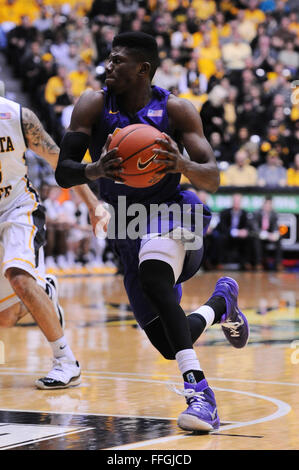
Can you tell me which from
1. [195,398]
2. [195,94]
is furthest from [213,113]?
[195,398]

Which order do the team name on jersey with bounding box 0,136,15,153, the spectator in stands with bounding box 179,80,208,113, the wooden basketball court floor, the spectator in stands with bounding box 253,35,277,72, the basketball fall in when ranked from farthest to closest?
the spectator in stands with bounding box 253,35,277,72 < the spectator in stands with bounding box 179,80,208,113 < the team name on jersey with bounding box 0,136,15,153 < the basketball < the wooden basketball court floor

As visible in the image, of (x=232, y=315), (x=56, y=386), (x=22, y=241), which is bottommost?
(x=56, y=386)

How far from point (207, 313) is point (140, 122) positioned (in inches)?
43.8

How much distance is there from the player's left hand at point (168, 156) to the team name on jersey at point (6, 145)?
5.88 feet

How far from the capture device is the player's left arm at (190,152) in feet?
13.7

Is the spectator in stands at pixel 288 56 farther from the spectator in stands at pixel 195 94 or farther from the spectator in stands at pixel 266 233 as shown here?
the spectator in stands at pixel 266 233

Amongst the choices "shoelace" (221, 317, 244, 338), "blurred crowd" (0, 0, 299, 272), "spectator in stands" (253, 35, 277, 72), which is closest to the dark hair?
"shoelace" (221, 317, 244, 338)

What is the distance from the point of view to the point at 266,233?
17219 mm

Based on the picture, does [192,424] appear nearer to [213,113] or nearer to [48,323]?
[48,323]

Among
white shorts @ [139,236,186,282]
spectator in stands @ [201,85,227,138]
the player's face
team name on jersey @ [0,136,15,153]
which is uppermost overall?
spectator in stands @ [201,85,227,138]

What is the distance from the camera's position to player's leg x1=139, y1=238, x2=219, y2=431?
13.8ft

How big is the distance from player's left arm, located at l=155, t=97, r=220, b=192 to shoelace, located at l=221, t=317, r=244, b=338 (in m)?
1.09

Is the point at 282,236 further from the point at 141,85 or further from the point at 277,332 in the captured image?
the point at 141,85

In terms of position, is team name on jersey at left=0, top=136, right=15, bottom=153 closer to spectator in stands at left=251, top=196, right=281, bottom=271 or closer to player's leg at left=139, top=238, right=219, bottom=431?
player's leg at left=139, top=238, right=219, bottom=431
